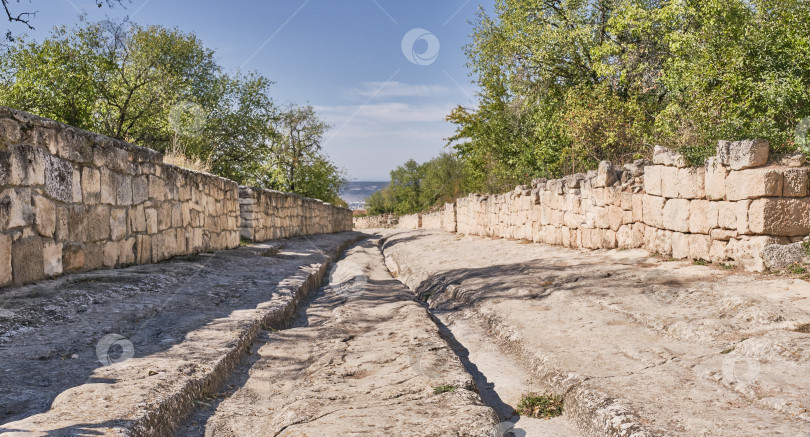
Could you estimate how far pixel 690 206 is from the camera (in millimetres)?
6914

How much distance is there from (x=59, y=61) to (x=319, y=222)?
33.8 feet

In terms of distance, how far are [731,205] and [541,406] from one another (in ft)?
14.2

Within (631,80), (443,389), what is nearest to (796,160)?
(443,389)

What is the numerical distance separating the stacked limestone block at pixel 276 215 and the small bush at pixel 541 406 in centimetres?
998

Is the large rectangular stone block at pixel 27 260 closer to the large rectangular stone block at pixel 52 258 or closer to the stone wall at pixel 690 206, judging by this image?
the large rectangular stone block at pixel 52 258

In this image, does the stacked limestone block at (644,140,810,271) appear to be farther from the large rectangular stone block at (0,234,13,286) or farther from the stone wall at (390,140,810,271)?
the large rectangular stone block at (0,234,13,286)

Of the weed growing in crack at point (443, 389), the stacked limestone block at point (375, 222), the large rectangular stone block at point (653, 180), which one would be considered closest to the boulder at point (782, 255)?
the large rectangular stone block at point (653, 180)

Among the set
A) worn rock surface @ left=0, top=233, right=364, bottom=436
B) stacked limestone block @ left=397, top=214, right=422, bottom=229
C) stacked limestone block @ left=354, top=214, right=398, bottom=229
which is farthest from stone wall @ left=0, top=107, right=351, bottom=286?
stacked limestone block @ left=354, top=214, right=398, bottom=229

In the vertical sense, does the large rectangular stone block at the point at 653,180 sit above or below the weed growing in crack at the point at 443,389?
above

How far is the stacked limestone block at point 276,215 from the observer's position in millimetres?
12312

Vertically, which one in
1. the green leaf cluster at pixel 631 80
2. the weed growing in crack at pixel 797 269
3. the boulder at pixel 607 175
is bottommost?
the weed growing in crack at pixel 797 269

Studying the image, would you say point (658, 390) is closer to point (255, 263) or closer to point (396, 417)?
point (396, 417)

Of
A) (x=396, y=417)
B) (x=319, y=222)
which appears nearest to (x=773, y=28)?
(x=396, y=417)

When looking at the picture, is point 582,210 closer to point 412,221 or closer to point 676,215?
point 676,215
